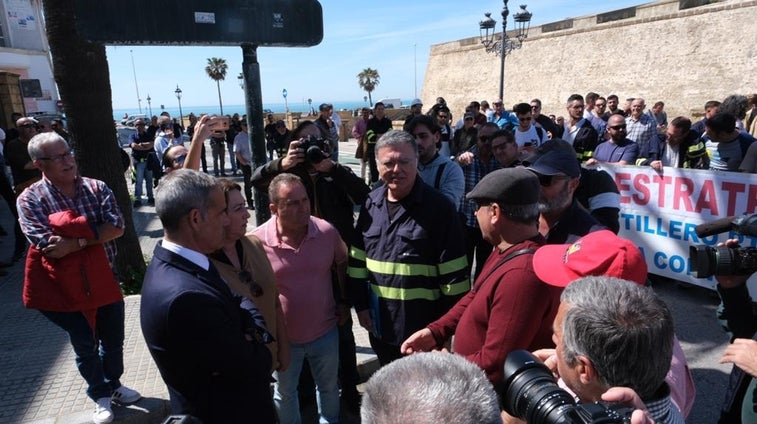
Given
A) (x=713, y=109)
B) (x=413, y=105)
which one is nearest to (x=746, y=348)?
(x=713, y=109)

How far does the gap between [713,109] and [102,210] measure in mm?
8757

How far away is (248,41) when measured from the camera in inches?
107

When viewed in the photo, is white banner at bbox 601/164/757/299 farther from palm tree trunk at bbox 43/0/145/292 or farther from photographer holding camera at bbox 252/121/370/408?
palm tree trunk at bbox 43/0/145/292

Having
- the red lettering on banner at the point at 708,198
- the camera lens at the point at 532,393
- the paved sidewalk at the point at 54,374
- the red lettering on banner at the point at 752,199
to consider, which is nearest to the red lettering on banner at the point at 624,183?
the red lettering on banner at the point at 708,198

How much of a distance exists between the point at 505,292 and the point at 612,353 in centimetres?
55

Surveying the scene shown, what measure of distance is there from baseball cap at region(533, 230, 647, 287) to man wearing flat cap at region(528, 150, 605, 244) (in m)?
0.72

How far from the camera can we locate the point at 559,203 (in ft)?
8.25

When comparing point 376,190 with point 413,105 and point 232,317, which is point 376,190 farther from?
point 413,105

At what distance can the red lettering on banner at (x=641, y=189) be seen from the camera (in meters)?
5.36

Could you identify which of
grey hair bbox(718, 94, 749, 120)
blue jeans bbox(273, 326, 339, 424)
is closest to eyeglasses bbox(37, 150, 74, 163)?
blue jeans bbox(273, 326, 339, 424)

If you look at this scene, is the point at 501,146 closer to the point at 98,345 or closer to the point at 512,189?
the point at 512,189

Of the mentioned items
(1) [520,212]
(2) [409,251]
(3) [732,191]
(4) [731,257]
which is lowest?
(3) [732,191]

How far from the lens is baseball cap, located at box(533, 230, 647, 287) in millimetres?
1565

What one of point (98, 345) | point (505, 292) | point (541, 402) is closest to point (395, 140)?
point (505, 292)
